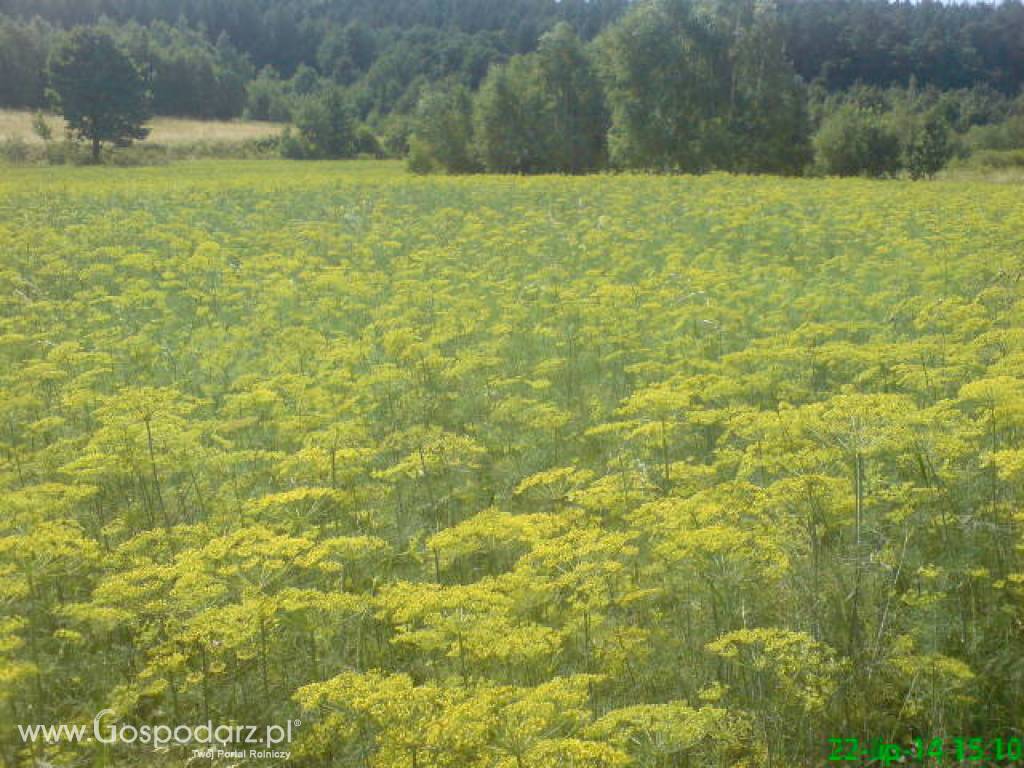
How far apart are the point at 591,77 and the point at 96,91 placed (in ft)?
141

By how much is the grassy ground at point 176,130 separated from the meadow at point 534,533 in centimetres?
7004

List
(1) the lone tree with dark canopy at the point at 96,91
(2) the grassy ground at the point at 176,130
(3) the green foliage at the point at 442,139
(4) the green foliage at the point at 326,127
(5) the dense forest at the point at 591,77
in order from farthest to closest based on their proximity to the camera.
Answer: (4) the green foliage at the point at 326,127 < (2) the grassy ground at the point at 176,130 < (1) the lone tree with dark canopy at the point at 96,91 < (3) the green foliage at the point at 442,139 < (5) the dense forest at the point at 591,77

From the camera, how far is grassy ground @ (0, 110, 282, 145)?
75375mm

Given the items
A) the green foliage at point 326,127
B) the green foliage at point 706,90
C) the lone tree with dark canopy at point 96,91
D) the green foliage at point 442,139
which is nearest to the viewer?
the green foliage at point 706,90

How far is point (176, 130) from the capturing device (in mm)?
→ 86750

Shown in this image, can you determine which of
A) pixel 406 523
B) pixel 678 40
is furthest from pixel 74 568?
pixel 678 40

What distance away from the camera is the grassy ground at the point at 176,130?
7538 centimetres

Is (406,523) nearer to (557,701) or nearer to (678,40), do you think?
(557,701)

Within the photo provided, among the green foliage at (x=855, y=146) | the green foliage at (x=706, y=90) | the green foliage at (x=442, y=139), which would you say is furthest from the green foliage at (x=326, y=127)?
the green foliage at (x=855, y=146)

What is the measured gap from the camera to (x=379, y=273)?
46.0 ft
